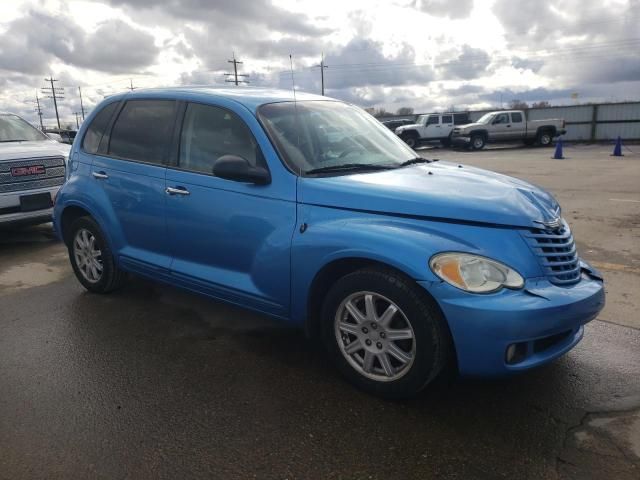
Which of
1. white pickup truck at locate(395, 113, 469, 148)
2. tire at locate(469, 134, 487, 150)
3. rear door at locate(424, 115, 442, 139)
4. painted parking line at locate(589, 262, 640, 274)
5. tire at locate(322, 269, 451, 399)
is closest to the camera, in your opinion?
tire at locate(322, 269, 451, 399)

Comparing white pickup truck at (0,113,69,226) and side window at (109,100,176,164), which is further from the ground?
side window at (109,100,176,164)

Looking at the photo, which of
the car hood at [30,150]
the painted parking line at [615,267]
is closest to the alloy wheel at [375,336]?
the painted parking line at [615,267]

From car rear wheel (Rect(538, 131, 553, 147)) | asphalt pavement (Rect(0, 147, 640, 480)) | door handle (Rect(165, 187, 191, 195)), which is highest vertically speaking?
door handle (Rect(165, 187, 191, 195))

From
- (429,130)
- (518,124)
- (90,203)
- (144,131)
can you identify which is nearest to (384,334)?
(144,131)

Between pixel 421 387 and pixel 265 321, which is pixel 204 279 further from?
pixel 421 387

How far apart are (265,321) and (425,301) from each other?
5.94 feet

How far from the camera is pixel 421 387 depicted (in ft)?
9.34

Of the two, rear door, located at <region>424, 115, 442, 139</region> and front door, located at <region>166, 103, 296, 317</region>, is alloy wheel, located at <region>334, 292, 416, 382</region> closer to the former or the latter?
front door, located at <region>166, 103, 296, 317</region>

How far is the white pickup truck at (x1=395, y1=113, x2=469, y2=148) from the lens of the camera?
1145 inches

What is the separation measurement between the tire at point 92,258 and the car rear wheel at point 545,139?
91.5ft

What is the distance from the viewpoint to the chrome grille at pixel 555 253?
2807mm

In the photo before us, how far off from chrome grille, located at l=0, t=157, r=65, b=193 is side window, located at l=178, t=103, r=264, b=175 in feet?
13.2

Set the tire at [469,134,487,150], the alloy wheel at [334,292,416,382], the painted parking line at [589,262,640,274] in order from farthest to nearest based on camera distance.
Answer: the tire at [469,134,487,150], the painted parking line at [589,262,640,274], the alloy wheel at [334,292,416,382]

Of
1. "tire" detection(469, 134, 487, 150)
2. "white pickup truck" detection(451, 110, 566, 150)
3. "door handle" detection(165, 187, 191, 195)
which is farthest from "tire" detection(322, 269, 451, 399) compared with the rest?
"tire" detection(469, 134, 487, 150)
